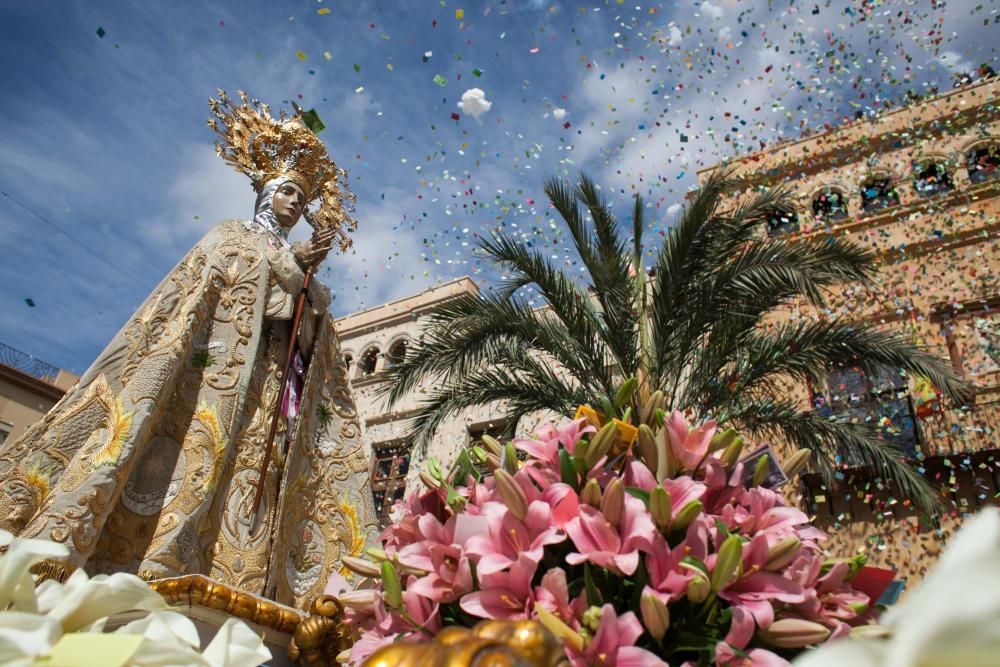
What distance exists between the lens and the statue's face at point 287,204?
13.6 ft

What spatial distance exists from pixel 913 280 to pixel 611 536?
13.6 m

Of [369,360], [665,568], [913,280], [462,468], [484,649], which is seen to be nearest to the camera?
[484,649]

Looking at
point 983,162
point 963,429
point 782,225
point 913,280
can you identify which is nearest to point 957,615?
point 963,429

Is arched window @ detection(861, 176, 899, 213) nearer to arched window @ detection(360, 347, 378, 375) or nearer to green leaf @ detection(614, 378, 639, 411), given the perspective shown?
arched window @ detection(360, 347, 378, 375)

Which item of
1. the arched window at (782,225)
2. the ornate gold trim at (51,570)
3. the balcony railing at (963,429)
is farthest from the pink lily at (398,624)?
the arched window at (782,225)

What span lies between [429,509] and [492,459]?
6.0 inches

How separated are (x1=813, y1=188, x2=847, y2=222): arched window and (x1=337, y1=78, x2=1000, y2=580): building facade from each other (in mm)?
29

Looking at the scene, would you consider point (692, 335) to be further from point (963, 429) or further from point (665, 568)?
point (963, 429)

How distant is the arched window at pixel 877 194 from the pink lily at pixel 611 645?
1471cm

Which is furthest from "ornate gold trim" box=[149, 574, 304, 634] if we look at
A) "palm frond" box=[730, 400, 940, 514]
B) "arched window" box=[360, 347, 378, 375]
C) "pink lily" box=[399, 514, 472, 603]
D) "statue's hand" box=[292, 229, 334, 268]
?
"arched window" box=[360, 347, 378, 375]

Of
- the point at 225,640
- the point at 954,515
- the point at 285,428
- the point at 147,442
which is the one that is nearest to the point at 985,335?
the point at 954,515

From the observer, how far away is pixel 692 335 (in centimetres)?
679

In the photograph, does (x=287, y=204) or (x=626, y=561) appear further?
(x=287, y=204)

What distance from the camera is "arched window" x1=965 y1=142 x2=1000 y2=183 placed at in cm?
1272
